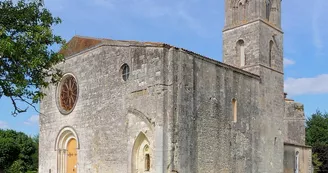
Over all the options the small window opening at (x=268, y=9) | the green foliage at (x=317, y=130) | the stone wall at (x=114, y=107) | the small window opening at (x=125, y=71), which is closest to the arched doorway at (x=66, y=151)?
the stone wall at (x=114, y=107)

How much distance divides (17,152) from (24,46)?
2869 centimetres

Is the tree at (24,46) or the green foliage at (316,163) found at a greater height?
the tree at (24,46)

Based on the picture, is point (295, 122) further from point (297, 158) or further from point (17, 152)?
point (17, 152)

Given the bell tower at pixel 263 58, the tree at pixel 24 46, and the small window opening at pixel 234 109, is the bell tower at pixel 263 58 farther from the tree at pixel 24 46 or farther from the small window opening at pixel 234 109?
the tree at pixel 24 46

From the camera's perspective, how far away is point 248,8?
23.4 metres

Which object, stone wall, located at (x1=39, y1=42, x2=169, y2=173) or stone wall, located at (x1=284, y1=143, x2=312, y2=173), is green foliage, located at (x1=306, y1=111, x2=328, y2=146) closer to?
stone wall, located at (x1=284, y1=143, x2=312, y2=173)

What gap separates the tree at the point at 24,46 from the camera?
11.1 meters

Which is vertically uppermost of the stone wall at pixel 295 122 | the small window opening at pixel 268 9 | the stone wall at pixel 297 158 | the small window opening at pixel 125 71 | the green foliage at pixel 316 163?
the small window opening at pixel 268 9

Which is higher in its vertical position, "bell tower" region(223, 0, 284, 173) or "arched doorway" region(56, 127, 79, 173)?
"bell tower" region(223, 0, 284, 173)

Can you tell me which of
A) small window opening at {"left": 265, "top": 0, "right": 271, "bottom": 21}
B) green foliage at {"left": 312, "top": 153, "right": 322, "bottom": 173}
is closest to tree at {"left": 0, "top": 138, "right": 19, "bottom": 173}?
small window opening at {"left": 265, "top": 0, "right": 271, "bottom": 21}

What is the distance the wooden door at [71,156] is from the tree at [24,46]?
9.35 meters

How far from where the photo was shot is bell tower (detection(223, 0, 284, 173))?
845 inches

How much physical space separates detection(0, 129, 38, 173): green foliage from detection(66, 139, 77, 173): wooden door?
49.2 ft

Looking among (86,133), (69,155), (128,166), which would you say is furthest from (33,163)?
(128,166)
